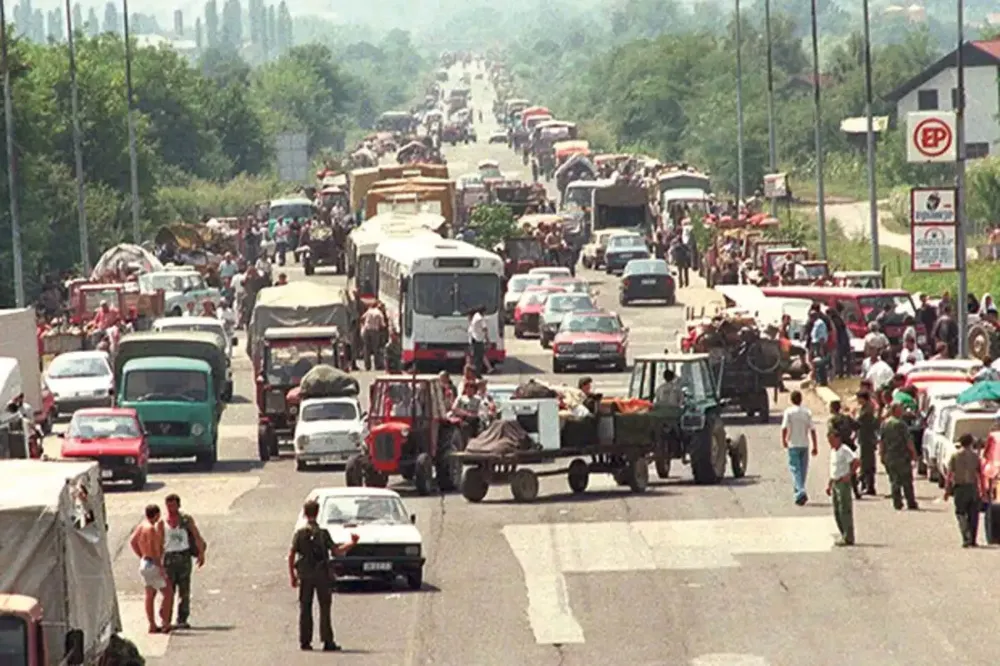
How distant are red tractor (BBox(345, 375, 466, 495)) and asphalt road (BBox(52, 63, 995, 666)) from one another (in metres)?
0.64

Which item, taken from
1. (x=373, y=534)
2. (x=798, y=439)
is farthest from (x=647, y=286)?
(x=373, y=534)

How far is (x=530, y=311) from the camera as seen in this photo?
7156 centimetres

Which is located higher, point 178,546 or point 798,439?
point 798,439

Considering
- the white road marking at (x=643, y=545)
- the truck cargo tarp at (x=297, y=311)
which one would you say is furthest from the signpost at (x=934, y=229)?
the truck cargo tarp at (x=297, y=311)

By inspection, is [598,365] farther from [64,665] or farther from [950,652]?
[64,665]

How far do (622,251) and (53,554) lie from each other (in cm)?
6960

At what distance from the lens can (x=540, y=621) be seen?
3111 cm

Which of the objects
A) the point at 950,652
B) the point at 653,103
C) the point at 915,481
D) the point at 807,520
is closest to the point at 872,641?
the point at 950,652

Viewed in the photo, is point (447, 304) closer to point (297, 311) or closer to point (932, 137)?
point (297, 311)

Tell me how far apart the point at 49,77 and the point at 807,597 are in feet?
282

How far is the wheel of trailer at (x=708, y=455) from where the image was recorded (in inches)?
1651

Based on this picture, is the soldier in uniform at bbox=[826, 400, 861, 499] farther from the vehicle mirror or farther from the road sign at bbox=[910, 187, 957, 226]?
the vehicle mirror

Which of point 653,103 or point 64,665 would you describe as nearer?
point 64,665

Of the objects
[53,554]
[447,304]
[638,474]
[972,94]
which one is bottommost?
[638,474]
